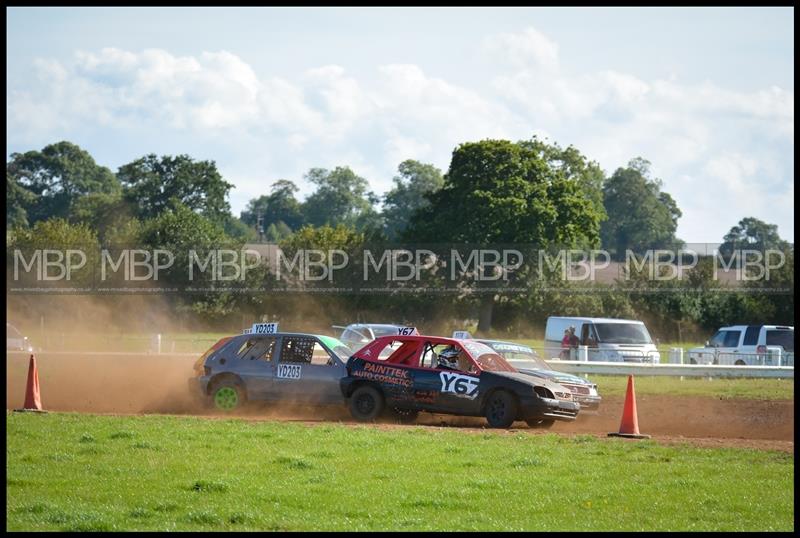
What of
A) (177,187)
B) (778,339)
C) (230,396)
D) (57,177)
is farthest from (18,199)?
(230,396)

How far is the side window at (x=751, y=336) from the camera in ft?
119

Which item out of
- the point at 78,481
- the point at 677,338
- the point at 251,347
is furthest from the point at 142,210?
the point at 78,481

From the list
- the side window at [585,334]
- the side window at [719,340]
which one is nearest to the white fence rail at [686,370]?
the side window at [585,334]

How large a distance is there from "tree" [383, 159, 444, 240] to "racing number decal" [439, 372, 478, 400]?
102484 millimetres

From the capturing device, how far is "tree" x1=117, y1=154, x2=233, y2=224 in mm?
88688

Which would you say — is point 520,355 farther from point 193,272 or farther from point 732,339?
point 193,272

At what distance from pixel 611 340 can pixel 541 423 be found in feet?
50.5

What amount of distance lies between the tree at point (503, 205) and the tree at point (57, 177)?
67.2 metres

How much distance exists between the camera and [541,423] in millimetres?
18500

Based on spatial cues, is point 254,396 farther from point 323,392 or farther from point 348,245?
point 348,245

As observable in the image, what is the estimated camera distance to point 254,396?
19172 mm

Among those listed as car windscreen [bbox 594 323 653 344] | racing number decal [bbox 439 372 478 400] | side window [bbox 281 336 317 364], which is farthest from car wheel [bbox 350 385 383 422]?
car windscreen [bbox 594 323 653 344]

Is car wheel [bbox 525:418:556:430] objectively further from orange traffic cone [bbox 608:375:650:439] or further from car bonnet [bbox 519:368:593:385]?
orange traffic cone [bbox 608:375:650:439]


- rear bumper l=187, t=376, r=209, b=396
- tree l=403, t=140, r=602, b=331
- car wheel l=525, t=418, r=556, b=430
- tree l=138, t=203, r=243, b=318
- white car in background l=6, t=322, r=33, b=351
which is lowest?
car wheel l=525, t=418, r=556, b=430
